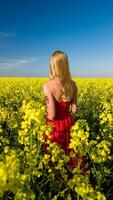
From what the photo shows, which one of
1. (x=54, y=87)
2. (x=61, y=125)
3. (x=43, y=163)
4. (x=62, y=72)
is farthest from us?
(x=61, y=125)

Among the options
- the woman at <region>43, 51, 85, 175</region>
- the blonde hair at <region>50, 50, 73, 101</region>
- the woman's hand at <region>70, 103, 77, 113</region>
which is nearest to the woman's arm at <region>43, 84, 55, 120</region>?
the woman at <region>43, 51, 85, 175</region>

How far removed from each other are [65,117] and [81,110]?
2.90 meters

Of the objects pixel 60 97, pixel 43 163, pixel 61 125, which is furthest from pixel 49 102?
pixel 43 163

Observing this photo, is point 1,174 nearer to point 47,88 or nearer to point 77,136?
point 77,136

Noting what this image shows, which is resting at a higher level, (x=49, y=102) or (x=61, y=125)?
(x=49, y=102)

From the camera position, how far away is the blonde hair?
12.1 feet

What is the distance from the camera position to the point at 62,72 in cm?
378

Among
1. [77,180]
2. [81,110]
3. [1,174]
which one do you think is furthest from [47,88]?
[81,110]

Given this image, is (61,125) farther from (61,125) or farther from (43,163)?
(43,163)

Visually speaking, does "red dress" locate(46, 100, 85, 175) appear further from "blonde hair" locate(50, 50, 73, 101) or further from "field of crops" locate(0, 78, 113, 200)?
"field of crops" locate(0, 78, 113, 200)

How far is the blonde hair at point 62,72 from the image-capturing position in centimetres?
370

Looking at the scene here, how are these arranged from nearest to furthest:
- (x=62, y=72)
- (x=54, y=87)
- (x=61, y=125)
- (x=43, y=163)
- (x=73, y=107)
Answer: (x=43, y=163)
(x=62, y=72)
(x=54, y=87)
(x=61, y=125)
(x=73, y=107)

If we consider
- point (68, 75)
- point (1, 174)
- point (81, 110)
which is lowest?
point (81, 110)

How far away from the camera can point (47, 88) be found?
3.90m
